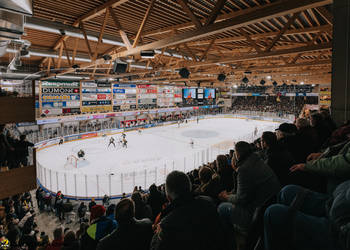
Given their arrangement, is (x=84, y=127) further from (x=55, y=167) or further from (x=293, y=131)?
(x=293, y=131)

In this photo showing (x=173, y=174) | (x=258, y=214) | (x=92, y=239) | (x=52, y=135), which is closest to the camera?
(x=173, y=174)

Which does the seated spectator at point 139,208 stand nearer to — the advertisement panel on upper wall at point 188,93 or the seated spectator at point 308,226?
the seated spectator at point 308,226

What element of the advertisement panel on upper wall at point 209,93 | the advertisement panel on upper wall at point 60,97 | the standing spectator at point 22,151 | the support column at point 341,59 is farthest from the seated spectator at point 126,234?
the advertisement panel on upper wall at point 209,93

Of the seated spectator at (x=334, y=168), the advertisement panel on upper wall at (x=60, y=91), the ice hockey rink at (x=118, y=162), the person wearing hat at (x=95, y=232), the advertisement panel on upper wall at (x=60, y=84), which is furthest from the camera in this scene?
the advertisement panel on upper wall at (x=60, y=91)

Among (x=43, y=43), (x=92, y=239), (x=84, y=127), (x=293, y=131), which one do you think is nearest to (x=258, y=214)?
(x=92, y=239)

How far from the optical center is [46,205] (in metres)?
9.72

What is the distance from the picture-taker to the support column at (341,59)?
3992 millimetres

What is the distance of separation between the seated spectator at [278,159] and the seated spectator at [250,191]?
1.50ft

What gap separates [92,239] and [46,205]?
930 cm

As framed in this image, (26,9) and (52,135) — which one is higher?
(26,9)

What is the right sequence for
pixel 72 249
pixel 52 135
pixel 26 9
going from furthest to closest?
pixel 52 135
pixel 72 249
pixel 26 9

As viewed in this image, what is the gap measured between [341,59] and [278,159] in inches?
123

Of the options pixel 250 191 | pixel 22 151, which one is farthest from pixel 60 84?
pixel 250 191

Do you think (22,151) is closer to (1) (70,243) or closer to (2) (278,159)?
(1) (70,243)
